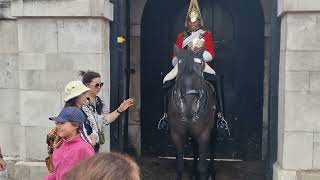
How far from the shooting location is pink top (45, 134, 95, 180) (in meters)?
3.70

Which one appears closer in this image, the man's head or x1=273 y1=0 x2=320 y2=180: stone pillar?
x1=273 y1=0 x2=320 y2=180: stone pillar

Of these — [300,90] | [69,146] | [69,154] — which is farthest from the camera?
[300,90]

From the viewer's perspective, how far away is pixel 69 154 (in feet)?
12.3

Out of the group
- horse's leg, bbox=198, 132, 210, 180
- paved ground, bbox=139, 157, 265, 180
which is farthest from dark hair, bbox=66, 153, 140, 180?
paved ground, bbox=139, 157, 265, 180

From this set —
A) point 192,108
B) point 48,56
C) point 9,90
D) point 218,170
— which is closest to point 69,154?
point 192,108

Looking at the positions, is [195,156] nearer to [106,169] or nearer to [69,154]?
[69,154]

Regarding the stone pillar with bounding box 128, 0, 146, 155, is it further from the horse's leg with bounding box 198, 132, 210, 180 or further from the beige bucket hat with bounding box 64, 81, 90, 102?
the beige bucket hat with bounding box 64, 81, 90, 102

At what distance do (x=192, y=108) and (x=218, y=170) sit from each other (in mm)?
2367

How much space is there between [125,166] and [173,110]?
4889 millimetres

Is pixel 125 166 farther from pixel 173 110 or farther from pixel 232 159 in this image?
pixel 232 159

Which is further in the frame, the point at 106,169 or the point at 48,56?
the point at 48,56

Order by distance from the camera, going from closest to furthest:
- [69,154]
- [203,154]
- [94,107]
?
1. [69,154]
2. [94,107]
3. [203,154]

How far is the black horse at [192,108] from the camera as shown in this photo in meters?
6.46

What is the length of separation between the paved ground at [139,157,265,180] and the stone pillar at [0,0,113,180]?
4.87ft
